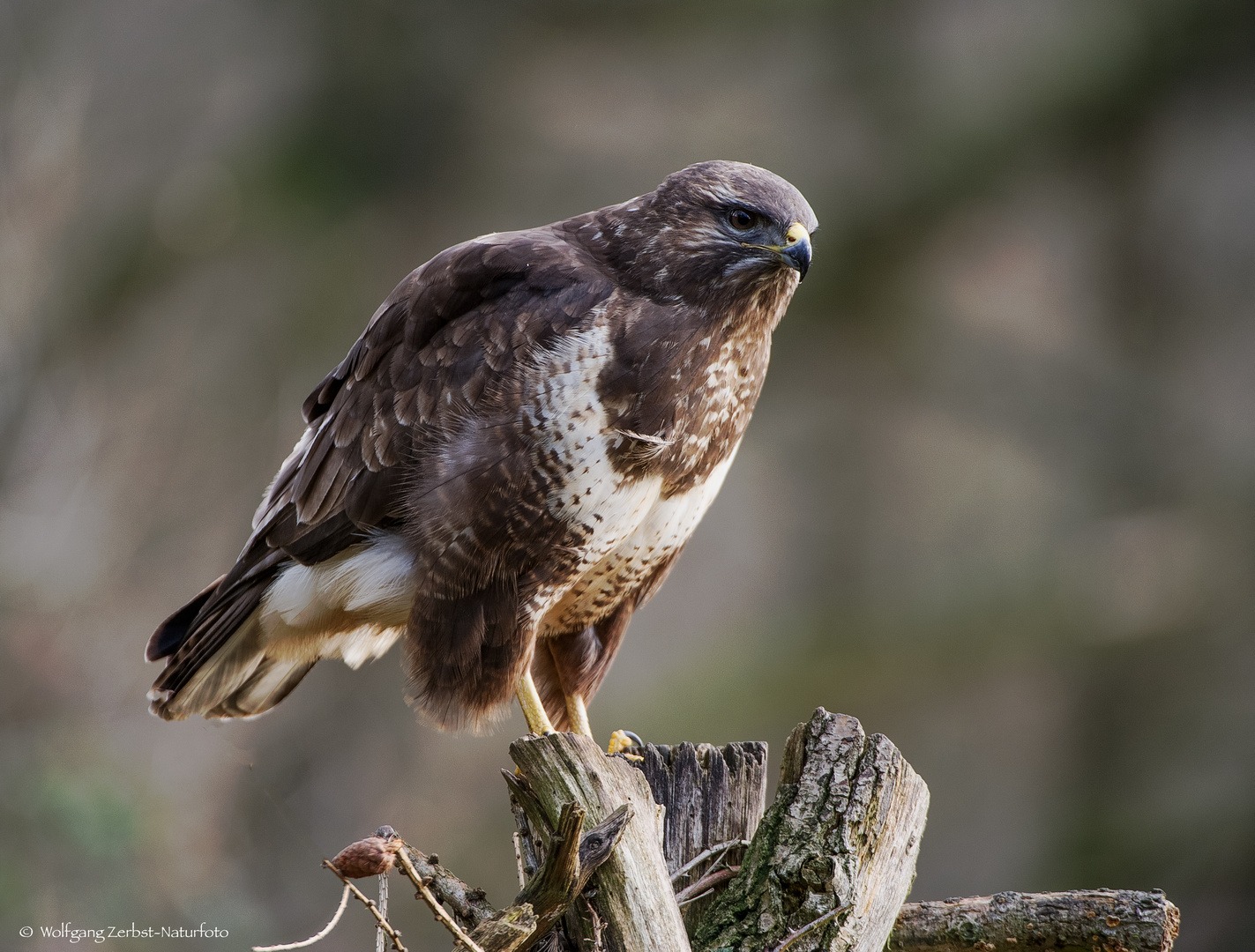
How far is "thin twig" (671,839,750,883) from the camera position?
7.94 ft

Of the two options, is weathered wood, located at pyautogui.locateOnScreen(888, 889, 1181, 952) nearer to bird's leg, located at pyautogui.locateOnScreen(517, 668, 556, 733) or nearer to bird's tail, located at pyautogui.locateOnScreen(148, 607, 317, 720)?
bird's leg, located at pyautogui.locateOnScreen(517, 668, 556, 733)

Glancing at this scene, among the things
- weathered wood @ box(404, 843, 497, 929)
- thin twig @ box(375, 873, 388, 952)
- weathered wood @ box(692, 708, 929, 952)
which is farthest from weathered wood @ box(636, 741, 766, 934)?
thin twig @ box(375, 873, 388, 952)

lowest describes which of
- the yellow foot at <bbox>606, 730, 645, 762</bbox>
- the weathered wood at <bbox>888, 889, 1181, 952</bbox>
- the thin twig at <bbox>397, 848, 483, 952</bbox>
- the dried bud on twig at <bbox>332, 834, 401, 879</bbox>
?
the weathered wood at <bbox>888, 889, 1181, 952</bbox>

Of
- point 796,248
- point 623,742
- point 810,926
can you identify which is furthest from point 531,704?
point 796,248

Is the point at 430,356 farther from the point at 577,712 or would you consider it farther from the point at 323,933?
the point at 323,933

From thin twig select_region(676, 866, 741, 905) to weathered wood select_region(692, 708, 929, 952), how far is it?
0.59ft

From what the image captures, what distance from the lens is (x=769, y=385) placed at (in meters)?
7.12

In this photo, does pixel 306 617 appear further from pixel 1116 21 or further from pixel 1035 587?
pixel 1116 21

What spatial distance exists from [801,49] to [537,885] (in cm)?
630

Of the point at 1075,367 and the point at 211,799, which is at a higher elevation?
the point at 1075,367

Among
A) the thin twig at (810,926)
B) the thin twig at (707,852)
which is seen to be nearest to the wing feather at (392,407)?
the thin twig at (707,852)

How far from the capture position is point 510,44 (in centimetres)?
761

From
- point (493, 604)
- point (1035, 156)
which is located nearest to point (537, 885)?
point (493, 604)

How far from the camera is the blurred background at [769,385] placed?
6.08m
